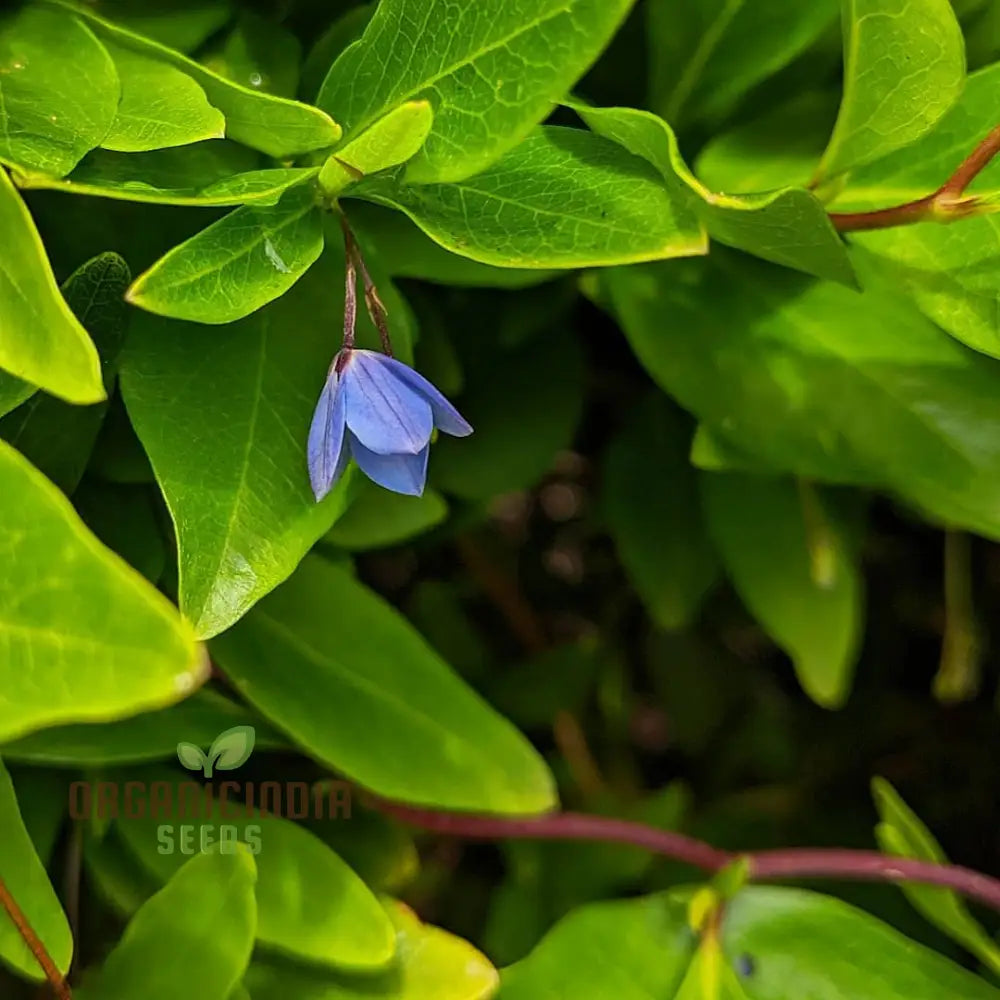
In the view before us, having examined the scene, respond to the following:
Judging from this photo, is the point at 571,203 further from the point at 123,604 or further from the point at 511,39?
the point at 123,604

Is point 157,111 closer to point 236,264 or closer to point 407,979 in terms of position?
point 236,264

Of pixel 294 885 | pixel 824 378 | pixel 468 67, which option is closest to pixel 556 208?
pixel 468 67

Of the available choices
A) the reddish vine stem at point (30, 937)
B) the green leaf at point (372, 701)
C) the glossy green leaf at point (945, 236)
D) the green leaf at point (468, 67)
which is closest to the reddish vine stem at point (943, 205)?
the glossy green leaf at point (945, 236)

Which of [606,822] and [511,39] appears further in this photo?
[606,822]

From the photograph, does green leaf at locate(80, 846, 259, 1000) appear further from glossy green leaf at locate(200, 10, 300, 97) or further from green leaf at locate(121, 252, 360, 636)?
glossy green leaf at locate(200, 10, 300, 97)

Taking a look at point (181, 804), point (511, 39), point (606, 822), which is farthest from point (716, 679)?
point (511, 39)

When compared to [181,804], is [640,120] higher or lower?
higher

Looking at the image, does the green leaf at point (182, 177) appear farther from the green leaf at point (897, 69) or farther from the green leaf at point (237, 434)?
the green leaf at point (897, 69)
